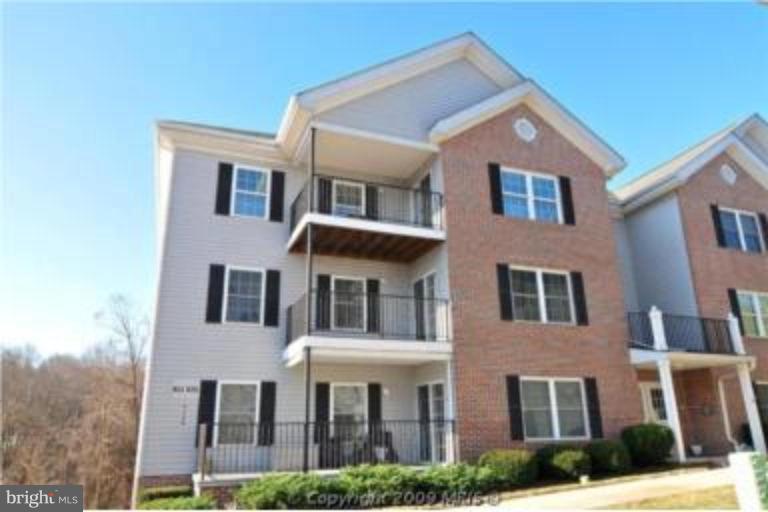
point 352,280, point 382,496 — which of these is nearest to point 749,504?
point 382,496

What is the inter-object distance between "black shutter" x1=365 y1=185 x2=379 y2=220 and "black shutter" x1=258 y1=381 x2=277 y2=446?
6048 millimetres

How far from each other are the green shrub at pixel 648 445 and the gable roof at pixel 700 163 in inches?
356

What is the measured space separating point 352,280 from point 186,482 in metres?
7.05

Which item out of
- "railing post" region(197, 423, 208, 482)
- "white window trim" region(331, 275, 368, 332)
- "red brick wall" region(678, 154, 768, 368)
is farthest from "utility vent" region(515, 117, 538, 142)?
"railing post" region(197, 423, 208, 482)

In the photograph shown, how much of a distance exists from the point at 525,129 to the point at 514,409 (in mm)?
9008

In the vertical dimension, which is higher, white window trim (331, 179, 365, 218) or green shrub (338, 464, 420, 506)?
white window trim (331, 179, 365, 218)

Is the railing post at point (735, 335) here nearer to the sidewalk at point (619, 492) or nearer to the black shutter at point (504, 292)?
the sidewalk at point (619, 492)

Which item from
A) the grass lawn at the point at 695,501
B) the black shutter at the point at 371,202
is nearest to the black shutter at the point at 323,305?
the black shutter at the point at 371,202

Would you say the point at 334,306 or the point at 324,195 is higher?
the point at 324,195

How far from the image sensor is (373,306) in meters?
16.1

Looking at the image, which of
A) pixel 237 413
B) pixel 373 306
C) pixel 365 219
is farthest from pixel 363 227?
pixel 237 413

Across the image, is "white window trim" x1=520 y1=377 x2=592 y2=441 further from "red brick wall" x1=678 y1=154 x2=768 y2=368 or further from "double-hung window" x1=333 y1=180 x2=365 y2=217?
"double-hung window" x1=333 y1=180 x2=365 y2=217

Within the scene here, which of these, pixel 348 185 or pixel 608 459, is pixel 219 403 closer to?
pixel 348 185

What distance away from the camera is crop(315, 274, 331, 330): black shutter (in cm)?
1514
